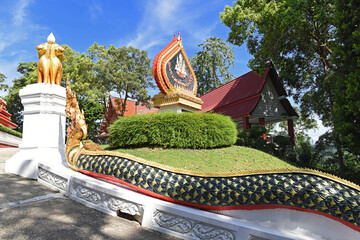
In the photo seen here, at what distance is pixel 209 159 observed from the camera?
8.99 meters

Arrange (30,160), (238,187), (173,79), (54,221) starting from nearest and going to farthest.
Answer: (54,221), (238,187), (30,160), (173,79)

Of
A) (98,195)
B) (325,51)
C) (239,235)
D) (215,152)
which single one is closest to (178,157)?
(215,152)

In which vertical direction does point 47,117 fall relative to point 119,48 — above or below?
below

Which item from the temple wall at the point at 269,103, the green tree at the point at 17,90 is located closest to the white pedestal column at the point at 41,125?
the temple wall at the point at 269,103

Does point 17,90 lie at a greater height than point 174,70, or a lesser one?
greater

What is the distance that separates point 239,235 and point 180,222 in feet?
2.34

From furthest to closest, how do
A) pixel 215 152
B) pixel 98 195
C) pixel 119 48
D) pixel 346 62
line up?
pixel 119 48
pixel 215 152
pixel 346 62
pixel 98 195

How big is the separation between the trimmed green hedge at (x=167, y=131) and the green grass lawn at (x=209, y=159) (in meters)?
0.31

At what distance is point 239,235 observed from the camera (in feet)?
8.29

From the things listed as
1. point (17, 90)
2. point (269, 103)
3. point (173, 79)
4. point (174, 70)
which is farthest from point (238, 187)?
point (17, 90)

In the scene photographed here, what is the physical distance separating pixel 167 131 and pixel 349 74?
6513 mm

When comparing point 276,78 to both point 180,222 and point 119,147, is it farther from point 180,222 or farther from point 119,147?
point 180,222

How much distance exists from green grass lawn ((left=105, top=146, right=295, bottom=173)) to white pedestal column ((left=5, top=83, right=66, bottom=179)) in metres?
3.91

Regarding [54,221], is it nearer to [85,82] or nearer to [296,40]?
[296,40]
